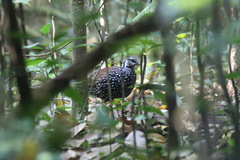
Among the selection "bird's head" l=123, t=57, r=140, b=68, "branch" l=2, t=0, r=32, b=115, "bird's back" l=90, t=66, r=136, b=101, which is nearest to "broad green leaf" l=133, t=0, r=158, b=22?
"branch" l=2, t=0, r=32, b=115

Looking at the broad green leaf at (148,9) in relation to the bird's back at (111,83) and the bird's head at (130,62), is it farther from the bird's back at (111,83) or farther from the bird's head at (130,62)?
the bird's head at (130,62)

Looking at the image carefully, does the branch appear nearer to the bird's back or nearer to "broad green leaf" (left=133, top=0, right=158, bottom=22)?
"broad green leaf" (left=133, top=0, right=158, bottom=22)

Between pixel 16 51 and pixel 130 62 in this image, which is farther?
pixel 130 62

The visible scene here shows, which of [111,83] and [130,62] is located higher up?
[130,62]

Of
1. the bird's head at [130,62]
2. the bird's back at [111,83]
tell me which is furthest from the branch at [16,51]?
the bird's head at [130,62]

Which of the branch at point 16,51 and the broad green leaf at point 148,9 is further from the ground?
the broad green leaf at point 148,9

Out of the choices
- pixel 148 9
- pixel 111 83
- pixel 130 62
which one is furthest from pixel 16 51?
pixel 130 62

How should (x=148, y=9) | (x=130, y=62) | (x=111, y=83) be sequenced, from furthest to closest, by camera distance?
(x=130, y=62)
(x=111, y=83)
(x=148, y=9)

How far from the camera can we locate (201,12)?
909 millimetres

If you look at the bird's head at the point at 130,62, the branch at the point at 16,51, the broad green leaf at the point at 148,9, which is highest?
the bird's head at the point at 130,62

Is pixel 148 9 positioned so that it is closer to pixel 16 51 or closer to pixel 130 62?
pixel 16 51

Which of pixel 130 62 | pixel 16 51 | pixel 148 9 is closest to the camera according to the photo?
pixel 16 51

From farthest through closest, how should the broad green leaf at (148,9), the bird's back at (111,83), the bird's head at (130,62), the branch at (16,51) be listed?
1. the bird's head at (130,62)
2. the bird's back at (111,83)
3. the broad green leaf at (148,9)
4. the branch at (16,51)

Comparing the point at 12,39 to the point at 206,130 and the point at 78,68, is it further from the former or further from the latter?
the point at 206,130
